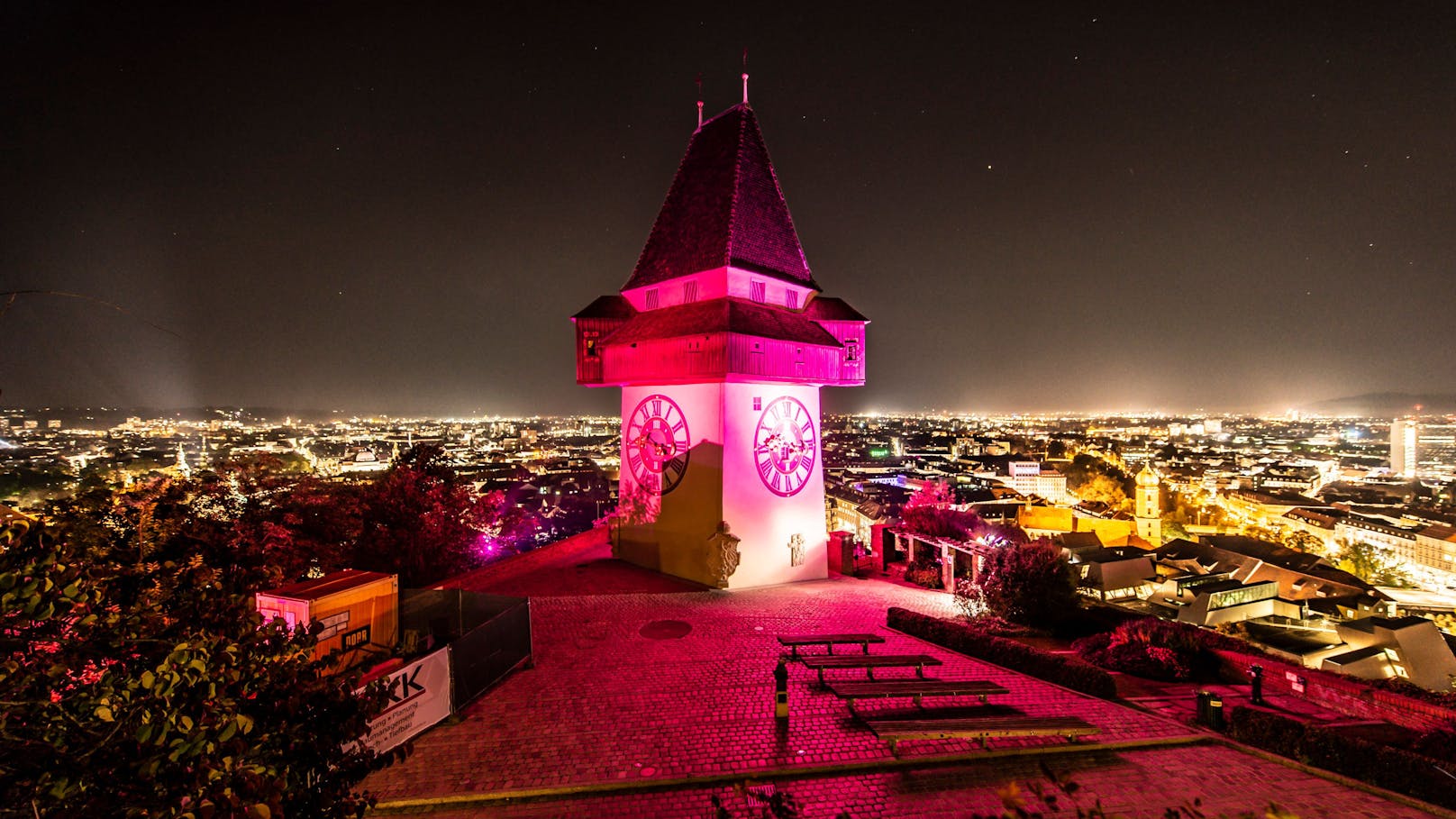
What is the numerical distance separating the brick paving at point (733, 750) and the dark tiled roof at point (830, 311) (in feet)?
36.3

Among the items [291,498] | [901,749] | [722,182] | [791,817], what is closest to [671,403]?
[722,182]

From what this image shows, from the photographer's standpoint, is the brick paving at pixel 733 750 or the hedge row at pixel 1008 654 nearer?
the brick paving at pixel 733 750

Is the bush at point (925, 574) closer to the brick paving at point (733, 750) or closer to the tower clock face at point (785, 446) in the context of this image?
the tower clock face at point (785, 446)

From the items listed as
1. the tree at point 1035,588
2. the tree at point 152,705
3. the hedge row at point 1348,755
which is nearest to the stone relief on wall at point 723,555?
the tree at point 1035,588

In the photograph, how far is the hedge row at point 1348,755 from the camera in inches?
261

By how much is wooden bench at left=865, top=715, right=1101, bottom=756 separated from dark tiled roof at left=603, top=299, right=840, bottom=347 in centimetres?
994

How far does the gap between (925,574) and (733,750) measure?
1113cm

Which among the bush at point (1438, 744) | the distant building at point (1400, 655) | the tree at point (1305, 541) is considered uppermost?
the bush at point (1438, 744)

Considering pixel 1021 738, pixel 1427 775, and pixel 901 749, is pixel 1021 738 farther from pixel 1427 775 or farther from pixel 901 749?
pixel 1427 775

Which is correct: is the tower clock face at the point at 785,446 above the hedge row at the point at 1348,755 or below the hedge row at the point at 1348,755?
above

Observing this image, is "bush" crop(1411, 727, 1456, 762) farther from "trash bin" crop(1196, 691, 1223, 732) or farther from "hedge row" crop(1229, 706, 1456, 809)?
"trash bin" crop(1196, 691, 1223, 732)

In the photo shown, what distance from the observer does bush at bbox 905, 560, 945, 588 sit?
1681 cm

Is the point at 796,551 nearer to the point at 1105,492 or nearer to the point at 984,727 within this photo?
the point at 984,727

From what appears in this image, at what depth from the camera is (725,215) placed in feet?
55.3
